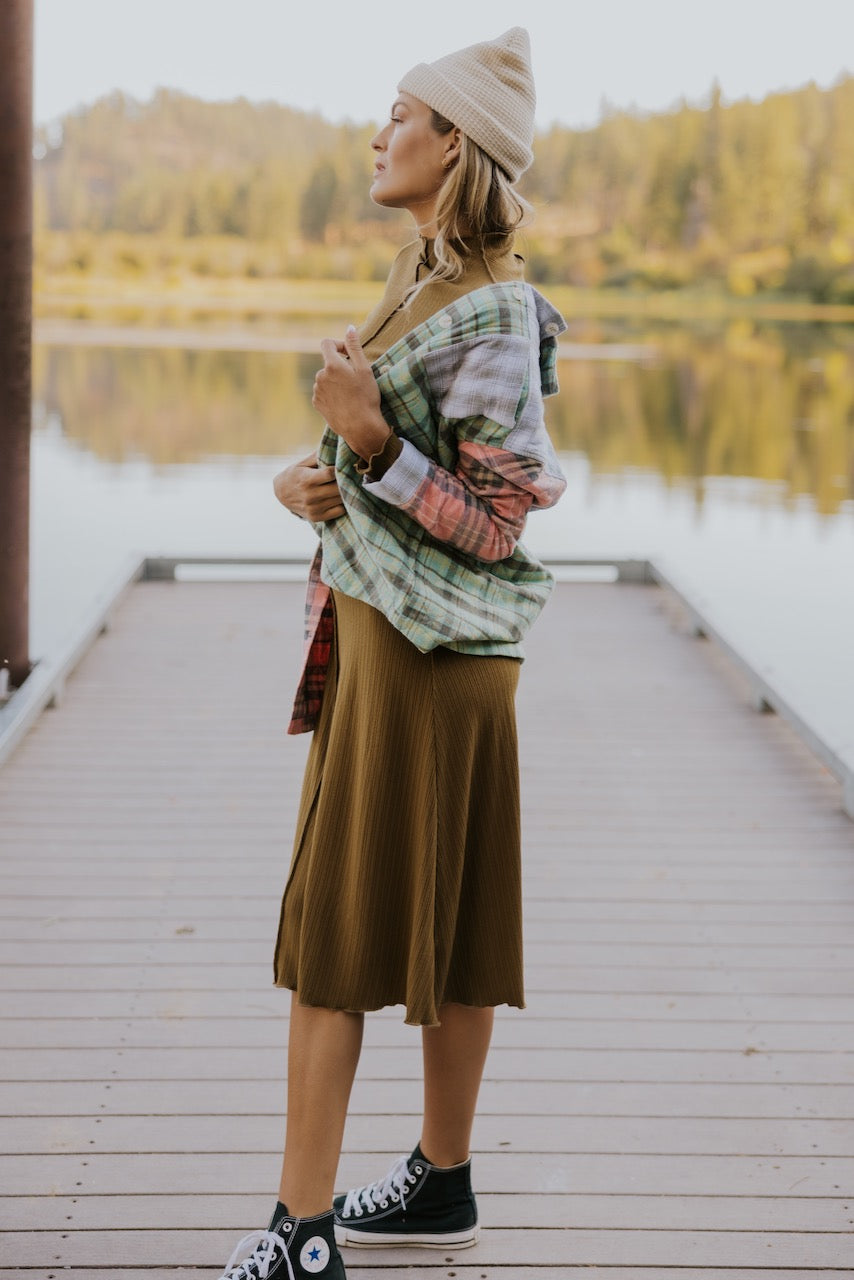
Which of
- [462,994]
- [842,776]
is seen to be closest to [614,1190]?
[462,994]

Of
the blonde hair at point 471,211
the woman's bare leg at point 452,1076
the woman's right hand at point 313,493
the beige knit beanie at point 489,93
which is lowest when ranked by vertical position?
the woman's bare leg at point 452,1076

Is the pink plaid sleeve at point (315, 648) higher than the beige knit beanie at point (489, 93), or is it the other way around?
the beige knit beanie at point (489, 93)

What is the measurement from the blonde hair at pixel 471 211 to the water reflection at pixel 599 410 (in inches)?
461

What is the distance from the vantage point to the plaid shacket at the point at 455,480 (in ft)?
5.15

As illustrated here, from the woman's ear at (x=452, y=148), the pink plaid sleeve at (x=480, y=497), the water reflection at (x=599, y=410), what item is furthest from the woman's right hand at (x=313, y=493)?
the water reflection at (x=599, y=410)

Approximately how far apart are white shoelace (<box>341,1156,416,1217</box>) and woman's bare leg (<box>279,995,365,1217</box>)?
0.21 metres

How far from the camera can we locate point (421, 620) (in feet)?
5.30

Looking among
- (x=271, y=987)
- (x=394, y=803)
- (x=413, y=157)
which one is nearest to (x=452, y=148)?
(x=413, y=157)

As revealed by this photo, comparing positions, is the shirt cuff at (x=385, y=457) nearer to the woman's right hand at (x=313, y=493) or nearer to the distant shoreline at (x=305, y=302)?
the woman's right hand at (x=313, y=493)

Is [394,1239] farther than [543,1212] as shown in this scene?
No

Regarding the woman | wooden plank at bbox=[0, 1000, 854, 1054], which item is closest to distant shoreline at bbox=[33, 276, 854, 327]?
wooden plank at bbox=[0, 1000, 854, 1054]

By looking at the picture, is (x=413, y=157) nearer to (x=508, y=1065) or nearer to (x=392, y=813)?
(x=392, y=813)

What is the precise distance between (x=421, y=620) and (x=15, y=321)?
11.2ft

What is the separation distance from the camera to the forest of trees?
1940 inches
